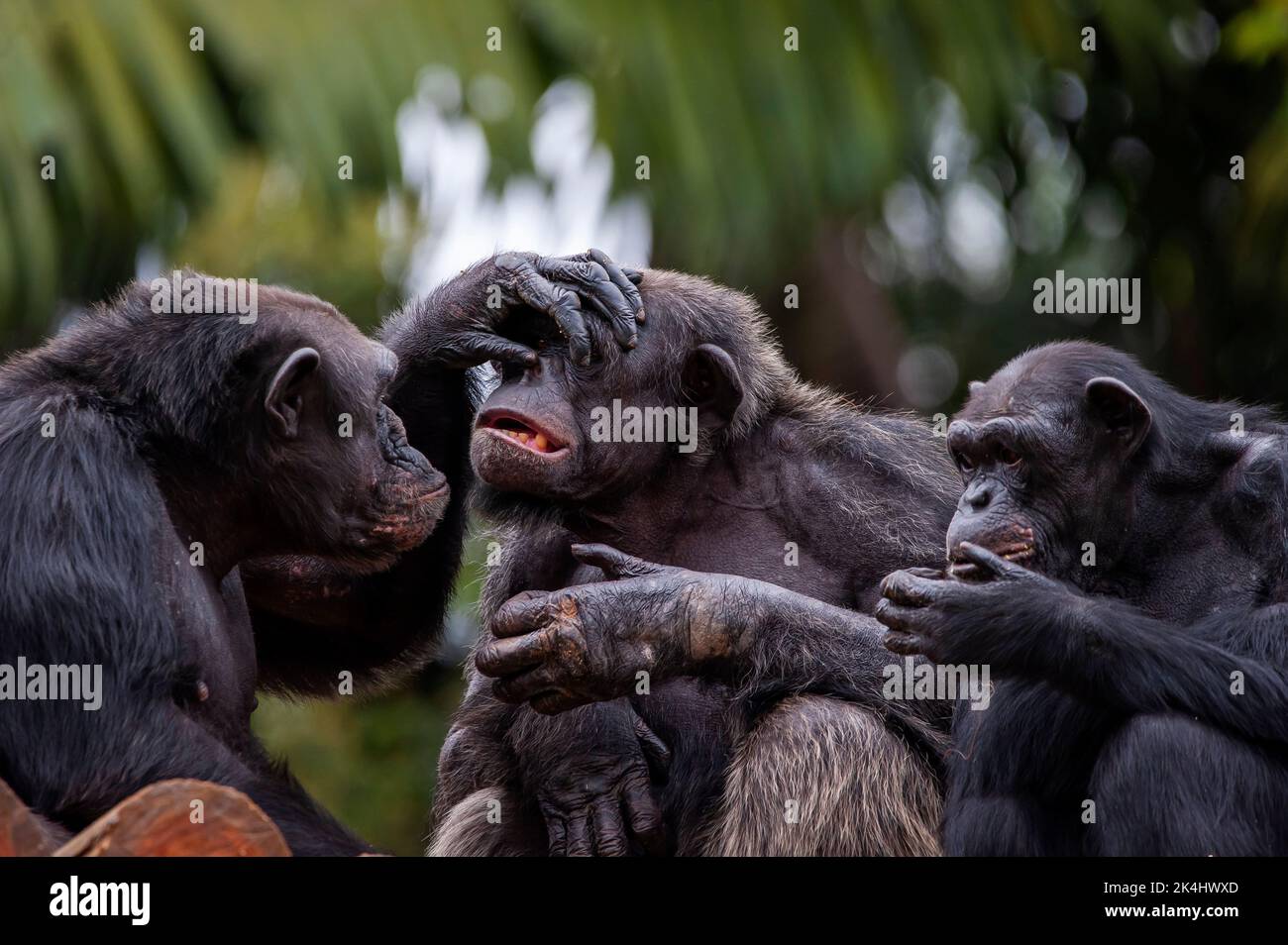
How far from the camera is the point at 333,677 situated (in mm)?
5578

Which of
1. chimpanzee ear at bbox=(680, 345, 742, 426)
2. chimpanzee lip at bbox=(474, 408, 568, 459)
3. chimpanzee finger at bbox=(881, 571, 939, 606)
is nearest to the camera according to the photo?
chimpanzee finger at bbox=(881, 571, 939, 606)

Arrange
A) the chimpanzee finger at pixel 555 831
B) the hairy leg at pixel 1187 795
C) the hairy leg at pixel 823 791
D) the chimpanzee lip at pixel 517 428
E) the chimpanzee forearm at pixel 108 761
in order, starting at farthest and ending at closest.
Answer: the chimpanzee lip at pixel 517 428, the chimpanzee finger at pixel 555 831, the hairy leg at pixel 823 791, the chimpanzee forearm at pixel 108 761, the hairy leg at pixel 1187 795

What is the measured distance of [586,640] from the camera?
456 cm

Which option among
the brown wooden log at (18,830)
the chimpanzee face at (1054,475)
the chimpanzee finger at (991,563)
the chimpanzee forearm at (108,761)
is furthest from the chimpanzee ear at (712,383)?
the brown wooden log at (18,830)

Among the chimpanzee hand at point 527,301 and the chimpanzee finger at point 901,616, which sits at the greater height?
the chimpanzee hand at point 527,301

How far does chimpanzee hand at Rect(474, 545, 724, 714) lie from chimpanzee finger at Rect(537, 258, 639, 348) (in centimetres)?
80

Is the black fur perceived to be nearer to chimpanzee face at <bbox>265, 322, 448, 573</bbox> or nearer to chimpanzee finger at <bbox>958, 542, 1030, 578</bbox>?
chimpanzee face at <bbox>265, 322, 448, 573</bbox>

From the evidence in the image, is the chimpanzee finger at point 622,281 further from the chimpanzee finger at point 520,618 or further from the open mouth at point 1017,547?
the open mouth at point 1017,547

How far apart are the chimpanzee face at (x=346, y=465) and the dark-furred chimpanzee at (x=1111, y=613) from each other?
1.45 metres

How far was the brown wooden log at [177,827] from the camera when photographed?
3432 millimetres

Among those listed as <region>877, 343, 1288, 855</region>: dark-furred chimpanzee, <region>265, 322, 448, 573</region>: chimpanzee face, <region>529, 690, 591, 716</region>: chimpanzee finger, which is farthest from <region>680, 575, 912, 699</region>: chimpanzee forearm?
<region>265, 322, 448, 573</region>: chimpanzee face

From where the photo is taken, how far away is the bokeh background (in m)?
7.33
